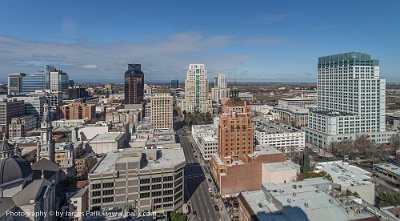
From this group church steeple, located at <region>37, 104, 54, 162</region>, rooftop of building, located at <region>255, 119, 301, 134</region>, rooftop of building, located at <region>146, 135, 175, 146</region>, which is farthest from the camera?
rooftop of building, located at <region>255, 119, 301, 134</region>

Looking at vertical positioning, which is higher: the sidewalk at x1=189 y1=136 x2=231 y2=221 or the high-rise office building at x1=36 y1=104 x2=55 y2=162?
the high-rise office building at x1=36 y1=104 x2=55 y2=162

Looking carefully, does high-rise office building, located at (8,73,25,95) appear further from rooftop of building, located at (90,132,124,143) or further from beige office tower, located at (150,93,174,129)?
rooftop of building, located at (90,132,124,143)

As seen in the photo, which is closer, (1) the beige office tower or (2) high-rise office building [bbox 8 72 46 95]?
(1) the beige office tower

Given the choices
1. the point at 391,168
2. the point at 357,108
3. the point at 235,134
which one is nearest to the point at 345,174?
the point at 391,168

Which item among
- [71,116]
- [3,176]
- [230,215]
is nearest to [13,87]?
[71,116]

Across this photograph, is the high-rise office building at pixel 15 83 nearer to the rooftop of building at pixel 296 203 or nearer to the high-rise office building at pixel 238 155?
the high-rise office building at pixel 238 155

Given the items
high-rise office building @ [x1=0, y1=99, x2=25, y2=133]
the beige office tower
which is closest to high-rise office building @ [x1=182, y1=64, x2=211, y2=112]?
the beige office tower

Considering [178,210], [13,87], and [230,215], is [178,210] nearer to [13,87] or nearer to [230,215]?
[230,215]
